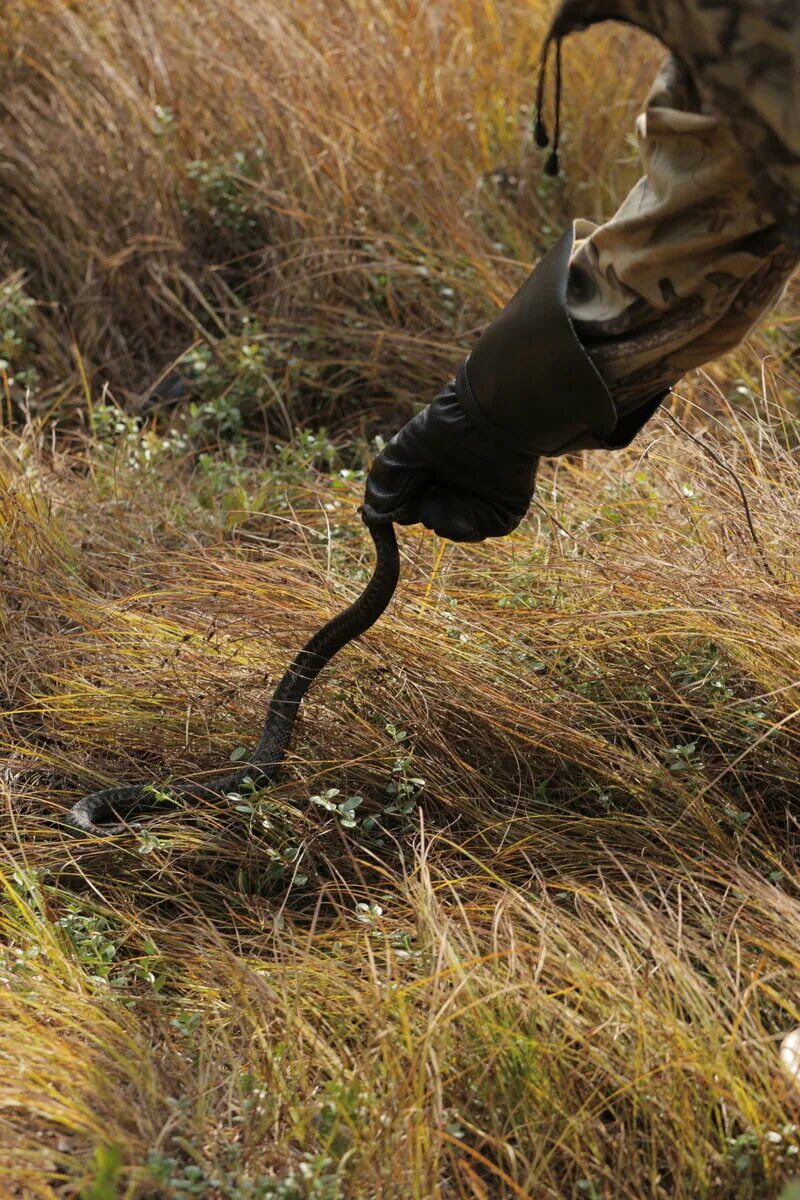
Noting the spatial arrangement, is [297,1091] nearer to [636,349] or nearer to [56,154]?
[636,349]

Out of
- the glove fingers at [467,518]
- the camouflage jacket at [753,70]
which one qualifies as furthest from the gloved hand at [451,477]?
the camouflage jacket at [753,70]

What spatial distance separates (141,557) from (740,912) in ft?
5.29

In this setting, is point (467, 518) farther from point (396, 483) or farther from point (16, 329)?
point (16, 329)

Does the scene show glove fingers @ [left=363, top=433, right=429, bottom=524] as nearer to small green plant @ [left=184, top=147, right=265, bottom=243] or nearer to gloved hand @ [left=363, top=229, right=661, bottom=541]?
gloved hand @ [left=363, top=229, right=661, bottom=541]

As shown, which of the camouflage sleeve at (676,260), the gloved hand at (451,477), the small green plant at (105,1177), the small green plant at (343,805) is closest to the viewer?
the small green plant at (105,1177)

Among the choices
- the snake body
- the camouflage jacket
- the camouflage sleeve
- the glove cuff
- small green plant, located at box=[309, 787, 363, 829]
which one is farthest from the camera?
the snake body

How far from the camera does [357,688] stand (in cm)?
252

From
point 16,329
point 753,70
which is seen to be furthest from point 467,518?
point 16,329

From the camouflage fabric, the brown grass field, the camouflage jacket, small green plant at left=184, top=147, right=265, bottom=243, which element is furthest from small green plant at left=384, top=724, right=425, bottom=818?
small green plant at left=184, top=147, right=265, bottom=243

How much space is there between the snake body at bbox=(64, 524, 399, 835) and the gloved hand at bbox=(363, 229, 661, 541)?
9.3 inches

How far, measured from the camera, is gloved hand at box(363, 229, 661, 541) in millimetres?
1896

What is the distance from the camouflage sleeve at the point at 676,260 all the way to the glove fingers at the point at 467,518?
254mm

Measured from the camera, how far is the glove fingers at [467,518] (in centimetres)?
212

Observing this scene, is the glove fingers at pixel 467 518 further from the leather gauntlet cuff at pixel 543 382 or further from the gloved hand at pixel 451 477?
the leather gauntlet cuff at pixel 543 382
